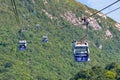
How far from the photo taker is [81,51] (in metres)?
50.4

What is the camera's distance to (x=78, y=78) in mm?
126188

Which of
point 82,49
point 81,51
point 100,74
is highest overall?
point 82,49

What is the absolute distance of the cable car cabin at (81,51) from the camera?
157 ft

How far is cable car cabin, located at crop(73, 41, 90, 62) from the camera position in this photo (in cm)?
4796

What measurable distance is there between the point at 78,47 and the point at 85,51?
1.86 metres

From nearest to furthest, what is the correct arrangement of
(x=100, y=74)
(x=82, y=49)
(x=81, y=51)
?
(x=82, y=49)
(x=81, y=51)
(x=100, y=74)

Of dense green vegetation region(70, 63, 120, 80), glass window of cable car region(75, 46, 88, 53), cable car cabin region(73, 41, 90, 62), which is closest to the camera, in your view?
cable car cabin region(73, 41, 90, 62)

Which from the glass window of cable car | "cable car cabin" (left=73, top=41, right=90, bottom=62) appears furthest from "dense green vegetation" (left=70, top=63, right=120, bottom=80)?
the glass window of cable car

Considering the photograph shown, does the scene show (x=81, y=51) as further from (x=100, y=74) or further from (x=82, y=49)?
(x=100, y=74)

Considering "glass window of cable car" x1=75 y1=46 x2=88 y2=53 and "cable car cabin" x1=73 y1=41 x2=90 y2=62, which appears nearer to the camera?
"cable car cabin" x1=73 y1=41 x2=90 y2=62

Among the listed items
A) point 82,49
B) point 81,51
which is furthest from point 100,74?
point 82,49

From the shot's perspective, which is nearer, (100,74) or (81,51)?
(81,51)

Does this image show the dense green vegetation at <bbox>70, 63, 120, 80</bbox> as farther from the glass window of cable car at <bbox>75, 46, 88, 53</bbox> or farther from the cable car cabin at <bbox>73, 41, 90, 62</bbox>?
the glass window of cable car at <bbox>75, 46, 88, 53</bbox>

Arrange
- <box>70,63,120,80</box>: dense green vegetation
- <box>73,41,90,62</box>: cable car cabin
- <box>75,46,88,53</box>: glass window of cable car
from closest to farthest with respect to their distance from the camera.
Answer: <box>73,41,90,62</box>: cable car cabin, <box>75,46,88,53</box>: glass window of cable car, <box>70,63,120,80</box>: dense green vegetation
